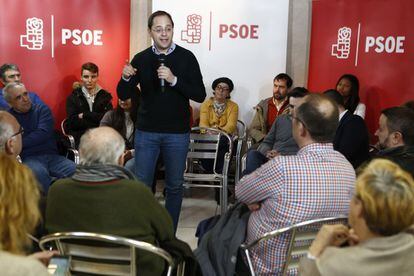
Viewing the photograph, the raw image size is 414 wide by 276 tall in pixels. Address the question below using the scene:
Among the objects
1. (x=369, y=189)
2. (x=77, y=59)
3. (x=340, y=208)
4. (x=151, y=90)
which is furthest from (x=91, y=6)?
(x=369, y=189)

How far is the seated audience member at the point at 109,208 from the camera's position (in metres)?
1.78

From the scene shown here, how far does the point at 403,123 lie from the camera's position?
269cm

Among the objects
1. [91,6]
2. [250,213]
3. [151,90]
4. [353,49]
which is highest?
[91,6]

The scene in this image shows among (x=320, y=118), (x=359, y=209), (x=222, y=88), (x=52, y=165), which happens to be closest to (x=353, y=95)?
Result: (x=222, y=88)

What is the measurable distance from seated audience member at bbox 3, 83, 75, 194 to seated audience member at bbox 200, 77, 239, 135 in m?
1.75

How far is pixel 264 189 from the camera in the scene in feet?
6.79

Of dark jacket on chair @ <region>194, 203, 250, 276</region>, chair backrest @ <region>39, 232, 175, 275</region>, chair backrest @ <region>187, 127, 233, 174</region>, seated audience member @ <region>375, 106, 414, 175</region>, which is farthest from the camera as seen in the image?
chair backrest @ <region>187, 127, 233, 174</region>

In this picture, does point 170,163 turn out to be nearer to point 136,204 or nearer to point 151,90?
point 151,90

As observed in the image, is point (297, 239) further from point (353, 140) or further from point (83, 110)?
point (83, 110)

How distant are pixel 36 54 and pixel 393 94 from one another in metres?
3.74

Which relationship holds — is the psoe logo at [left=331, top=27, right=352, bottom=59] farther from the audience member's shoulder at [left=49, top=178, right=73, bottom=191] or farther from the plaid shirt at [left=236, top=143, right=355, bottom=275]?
the audience member's shoulder at [left=49, top=178, right=73, bottom=191]

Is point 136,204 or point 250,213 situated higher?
point 136,204

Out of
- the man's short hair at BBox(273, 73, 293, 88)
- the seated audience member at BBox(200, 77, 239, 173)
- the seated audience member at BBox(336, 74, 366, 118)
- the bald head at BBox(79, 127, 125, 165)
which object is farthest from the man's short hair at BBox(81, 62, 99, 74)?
the bald head at BBox(79, 127, 125, 165)

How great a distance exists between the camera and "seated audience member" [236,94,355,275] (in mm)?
2002
